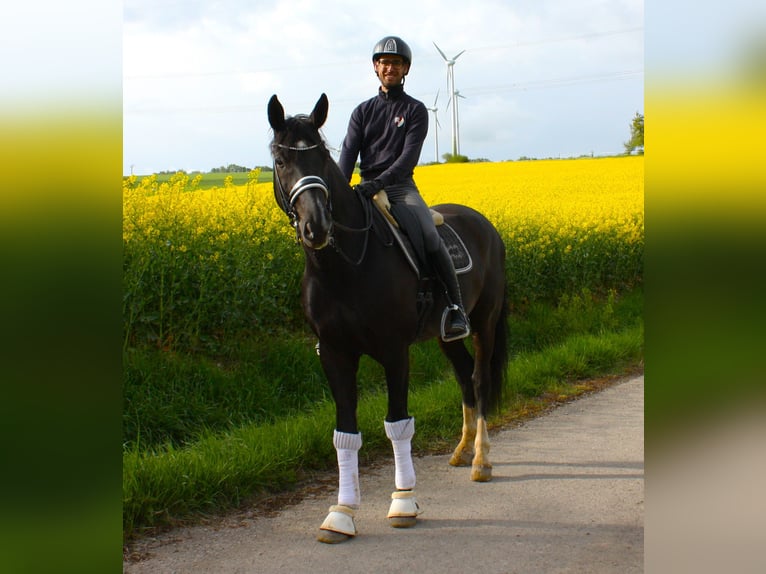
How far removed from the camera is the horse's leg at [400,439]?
4.22 m

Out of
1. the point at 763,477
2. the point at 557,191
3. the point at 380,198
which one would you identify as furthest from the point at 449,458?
the point at 557,191

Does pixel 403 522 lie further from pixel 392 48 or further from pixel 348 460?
pixel 392 48

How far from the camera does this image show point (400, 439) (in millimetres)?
4320

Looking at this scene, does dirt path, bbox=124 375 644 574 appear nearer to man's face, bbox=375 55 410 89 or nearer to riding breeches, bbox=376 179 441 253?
riding breeches, bbox=376 179 441 253

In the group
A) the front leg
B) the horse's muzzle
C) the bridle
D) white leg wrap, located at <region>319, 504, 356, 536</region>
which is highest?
the bridle

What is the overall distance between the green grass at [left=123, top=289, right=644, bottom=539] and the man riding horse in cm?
149

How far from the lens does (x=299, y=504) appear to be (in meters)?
4.50

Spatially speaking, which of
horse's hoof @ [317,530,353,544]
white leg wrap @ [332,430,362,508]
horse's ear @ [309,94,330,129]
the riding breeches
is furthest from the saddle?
horse's hoof @ [317,530,353,544]

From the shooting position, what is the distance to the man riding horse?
4.44 m

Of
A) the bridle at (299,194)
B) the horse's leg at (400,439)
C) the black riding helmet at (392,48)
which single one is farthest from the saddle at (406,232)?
the black riding helmet at (392,48)

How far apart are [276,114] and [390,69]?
112cm

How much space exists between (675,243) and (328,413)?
4893 mm

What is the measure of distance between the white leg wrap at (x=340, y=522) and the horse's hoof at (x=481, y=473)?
4.04 ft

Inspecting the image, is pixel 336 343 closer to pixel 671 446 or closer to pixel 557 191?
pixel 671 446
